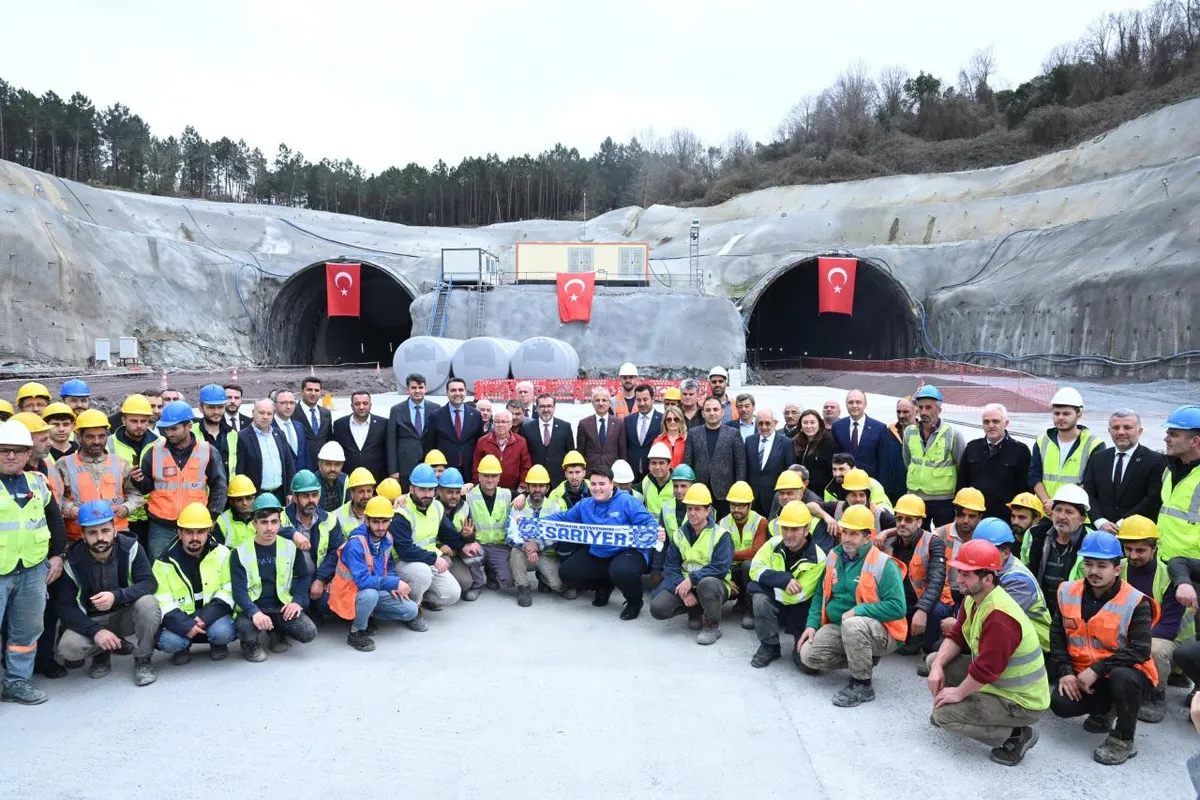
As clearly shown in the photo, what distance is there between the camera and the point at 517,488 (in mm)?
7426

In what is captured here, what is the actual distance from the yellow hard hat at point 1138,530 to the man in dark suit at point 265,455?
6.13 metres

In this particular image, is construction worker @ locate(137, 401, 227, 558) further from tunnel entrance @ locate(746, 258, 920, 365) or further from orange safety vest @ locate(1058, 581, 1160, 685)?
tunnel entrance @ locate(746, 258, 920, 365)

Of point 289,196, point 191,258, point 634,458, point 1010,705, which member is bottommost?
point 1010,705

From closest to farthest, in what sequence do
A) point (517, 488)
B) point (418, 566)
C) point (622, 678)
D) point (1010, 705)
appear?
point (1010, 705)
point (622, 678)
point (418, 566)
point (517, 488)

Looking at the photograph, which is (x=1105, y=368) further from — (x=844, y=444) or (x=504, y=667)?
(x=504, y=667)

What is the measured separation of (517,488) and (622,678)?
2772mm

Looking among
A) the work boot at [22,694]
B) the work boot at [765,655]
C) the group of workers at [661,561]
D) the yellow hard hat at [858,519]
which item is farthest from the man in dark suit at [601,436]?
the work boot at [22,694]

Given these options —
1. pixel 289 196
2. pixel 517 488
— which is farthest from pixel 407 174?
pixel 517 488

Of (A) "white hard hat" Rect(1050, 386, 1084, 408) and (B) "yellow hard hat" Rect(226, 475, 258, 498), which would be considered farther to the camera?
(A) "white hard hat" Rect(1050, 386, 1084, 408)

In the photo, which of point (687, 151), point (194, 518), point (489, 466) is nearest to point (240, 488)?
point (194, 518)

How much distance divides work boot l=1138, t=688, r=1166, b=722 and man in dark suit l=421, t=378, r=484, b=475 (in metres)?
5.60

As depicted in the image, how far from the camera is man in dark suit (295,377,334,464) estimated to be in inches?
284

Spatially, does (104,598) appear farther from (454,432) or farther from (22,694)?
(454,432)

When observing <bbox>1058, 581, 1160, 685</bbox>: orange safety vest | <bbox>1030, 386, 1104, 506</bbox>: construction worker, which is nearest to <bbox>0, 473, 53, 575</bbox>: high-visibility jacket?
<bbox>1058, 581, 1160, 685</bbox>: orange safety vest
